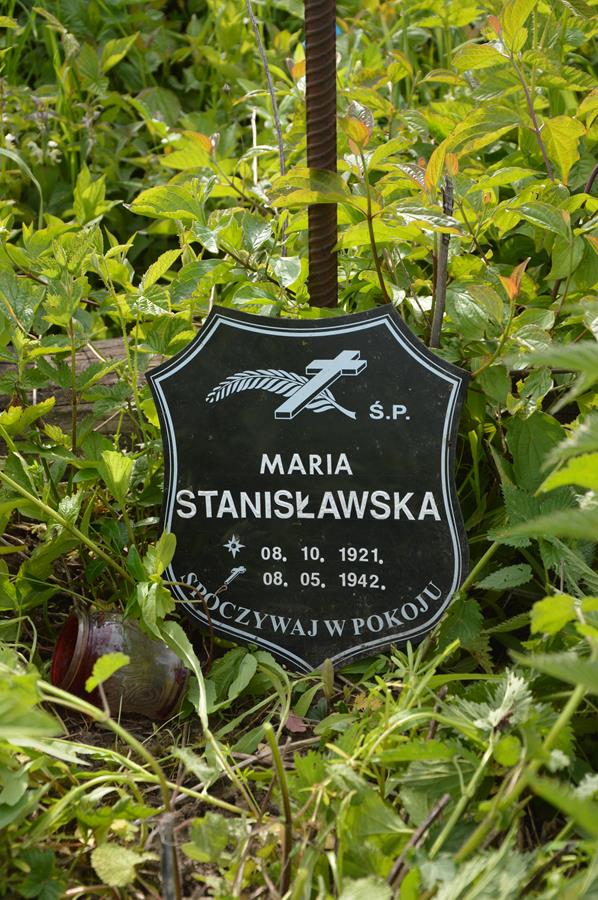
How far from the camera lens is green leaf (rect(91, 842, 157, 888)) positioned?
93cm

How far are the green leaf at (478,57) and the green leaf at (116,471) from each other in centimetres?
71

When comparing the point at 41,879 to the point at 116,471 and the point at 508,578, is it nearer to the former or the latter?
the point at 116,471

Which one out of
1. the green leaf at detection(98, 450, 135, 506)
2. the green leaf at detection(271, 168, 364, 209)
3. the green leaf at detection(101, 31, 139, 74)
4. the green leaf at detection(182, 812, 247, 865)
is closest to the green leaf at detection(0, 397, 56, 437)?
the green leaf at detection(98, 450, 135, 506)

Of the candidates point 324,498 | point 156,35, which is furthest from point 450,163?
point 156,35

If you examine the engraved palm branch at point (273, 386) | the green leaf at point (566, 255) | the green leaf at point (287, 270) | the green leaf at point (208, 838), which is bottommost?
the green leaf at point (208, 838)

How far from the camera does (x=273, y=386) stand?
4.33 ft

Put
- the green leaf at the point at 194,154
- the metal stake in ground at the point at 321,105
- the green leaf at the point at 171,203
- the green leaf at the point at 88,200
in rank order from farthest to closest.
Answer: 1. the green leaf at the point at 88,200
2. the green leaf at the point at 194,154
3. the green leaf at the point at 171,203
4. the metal stake in ground at the point at 321,105

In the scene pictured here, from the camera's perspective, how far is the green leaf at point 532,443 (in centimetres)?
129

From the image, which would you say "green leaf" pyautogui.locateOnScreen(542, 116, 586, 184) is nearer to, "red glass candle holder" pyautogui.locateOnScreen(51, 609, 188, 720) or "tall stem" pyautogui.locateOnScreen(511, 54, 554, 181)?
"tall stem" pyautogui.locateOnScreen(511, 54, 554, 181)

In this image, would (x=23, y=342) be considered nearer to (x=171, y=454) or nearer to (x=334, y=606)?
(x=171, y=454)

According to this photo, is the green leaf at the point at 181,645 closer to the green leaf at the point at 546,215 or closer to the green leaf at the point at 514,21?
the green leaf at the point at 546,215

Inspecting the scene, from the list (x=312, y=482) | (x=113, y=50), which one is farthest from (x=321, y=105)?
(x=113, y=50)

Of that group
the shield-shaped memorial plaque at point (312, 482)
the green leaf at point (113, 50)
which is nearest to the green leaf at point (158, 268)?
the shield-shaped memorial plaque at point (312, 482)

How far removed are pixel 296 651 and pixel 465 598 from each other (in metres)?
0.23
